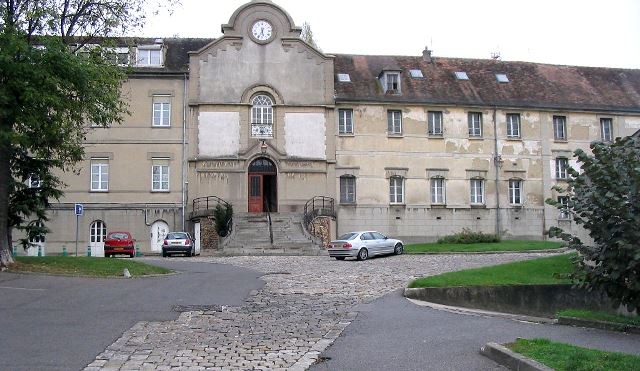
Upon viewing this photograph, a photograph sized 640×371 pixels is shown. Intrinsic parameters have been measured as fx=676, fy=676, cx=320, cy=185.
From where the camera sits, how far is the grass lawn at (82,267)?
20.5 m

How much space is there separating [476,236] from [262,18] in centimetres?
1910

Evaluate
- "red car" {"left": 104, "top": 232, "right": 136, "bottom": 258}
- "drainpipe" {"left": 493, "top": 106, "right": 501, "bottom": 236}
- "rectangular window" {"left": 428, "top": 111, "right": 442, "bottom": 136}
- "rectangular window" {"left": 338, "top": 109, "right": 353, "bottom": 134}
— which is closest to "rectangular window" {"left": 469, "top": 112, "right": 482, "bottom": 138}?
"drainpipe" {"left": 493, "top": 106, "right": 501, "bottom": 236}

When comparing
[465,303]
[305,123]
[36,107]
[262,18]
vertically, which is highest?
[262,18]

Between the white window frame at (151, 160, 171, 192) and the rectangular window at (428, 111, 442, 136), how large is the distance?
1714 centimetres

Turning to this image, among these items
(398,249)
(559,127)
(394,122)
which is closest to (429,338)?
(398,249)

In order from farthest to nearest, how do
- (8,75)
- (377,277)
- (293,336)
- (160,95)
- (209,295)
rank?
(160,95) < (377,277) < (8,75) < (209,295) < (293,336)

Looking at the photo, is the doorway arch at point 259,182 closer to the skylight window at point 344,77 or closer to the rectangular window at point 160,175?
the rectangular window at point 160,175

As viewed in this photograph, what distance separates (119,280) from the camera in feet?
63.7

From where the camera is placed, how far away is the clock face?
142ft

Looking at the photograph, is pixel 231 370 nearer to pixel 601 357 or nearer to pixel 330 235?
pixel 601 357

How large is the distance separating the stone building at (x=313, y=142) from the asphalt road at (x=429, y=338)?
90.7ft

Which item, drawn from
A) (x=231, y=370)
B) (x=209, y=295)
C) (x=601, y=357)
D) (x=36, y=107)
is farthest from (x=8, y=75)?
(x=601, y=357)

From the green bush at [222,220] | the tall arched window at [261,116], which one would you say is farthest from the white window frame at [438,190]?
the green bush at [222,220]

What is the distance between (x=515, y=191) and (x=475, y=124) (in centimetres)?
522
